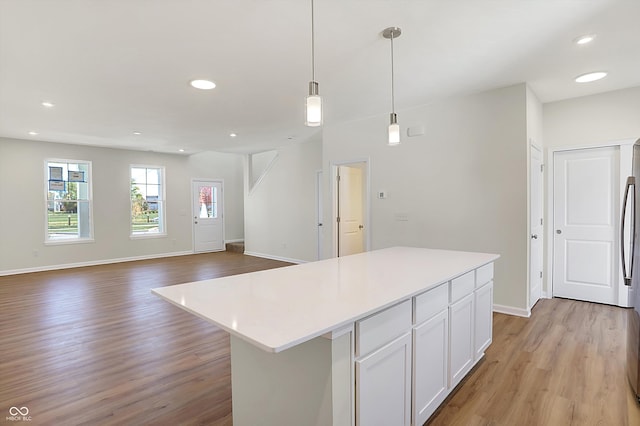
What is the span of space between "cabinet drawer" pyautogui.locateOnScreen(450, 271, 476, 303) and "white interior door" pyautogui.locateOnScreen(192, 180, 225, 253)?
25.3ft

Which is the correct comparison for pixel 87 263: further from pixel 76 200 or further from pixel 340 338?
pixel 340 338

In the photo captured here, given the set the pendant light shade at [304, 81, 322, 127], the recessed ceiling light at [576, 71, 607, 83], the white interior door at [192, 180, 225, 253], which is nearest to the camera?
the pendant light shade at [304, 81, 322, 127]

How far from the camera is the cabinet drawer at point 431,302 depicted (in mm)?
1750

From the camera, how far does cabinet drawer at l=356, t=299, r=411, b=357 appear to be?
1.37 metres

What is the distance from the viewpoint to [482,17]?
2.23 metres

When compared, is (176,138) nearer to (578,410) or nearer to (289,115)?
(289,115)

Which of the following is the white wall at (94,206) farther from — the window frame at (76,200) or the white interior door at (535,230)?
the white interior door at (535,230)

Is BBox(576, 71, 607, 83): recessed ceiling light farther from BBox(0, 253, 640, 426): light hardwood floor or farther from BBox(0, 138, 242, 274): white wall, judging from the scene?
BBox(0, 138, 242, 274): white wall

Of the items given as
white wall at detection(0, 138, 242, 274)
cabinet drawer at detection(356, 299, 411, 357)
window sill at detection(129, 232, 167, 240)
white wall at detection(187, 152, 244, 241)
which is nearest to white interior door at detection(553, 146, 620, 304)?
cabinet drawer at detection(356, 299, 411, 357)

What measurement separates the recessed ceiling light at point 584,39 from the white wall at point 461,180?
3.00 ft

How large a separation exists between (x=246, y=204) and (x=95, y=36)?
6039 mm

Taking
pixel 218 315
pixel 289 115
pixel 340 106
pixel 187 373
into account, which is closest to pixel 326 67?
pixel 340 106

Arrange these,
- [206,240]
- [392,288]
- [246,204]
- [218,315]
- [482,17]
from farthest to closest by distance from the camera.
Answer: [206,240] → [246,204] → [482,17] → [392,288] → [218,315]

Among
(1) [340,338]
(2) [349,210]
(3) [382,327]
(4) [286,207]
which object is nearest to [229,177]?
(4) [286,207]
